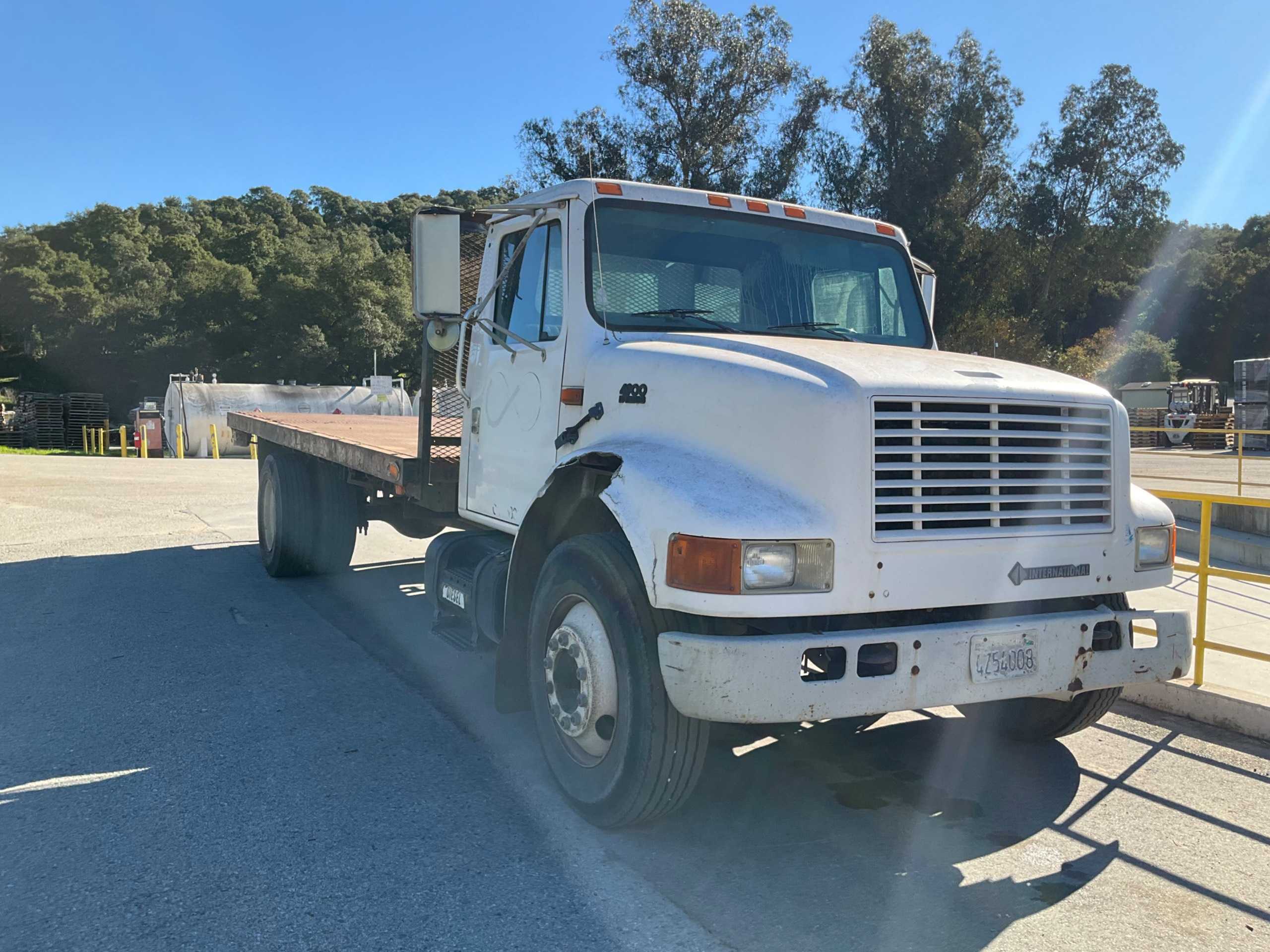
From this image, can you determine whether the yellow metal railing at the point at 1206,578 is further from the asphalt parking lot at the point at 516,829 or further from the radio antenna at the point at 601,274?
the radio antenna at the point at 601,274

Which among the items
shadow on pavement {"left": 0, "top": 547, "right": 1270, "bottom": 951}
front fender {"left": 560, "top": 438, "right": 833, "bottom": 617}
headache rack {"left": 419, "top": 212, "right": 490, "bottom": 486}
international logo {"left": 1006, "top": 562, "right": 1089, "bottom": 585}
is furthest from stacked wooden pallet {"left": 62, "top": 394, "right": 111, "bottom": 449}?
international logo {"left": 1006, "top": 562, "right": 1089, "bottom": 585}

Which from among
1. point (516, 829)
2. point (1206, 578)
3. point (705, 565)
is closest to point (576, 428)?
point (705, 565)

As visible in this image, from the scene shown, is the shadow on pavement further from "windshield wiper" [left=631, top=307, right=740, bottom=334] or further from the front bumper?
"windshield wiper" [left=631, top=307, right=740, bottom=334]

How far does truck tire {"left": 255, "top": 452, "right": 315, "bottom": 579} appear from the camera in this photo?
27.7 feet

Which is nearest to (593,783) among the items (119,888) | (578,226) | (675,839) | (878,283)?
(675,839)

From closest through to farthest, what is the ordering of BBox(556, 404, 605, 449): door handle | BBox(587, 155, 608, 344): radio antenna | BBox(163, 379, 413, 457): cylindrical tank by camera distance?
BBox(556, 404, 605, 449): door handle, BBox(587, 155, 608, 344): radio antenna, BBox(163, 379, 413, 457): cylindrical tank

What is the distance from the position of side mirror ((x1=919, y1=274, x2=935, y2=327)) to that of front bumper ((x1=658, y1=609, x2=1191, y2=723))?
6.64 ft

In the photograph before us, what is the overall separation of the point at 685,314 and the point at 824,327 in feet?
2.30

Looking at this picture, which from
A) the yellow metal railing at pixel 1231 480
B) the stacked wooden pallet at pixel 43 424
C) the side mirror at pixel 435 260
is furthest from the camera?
the stacked wooden pallet at pixel 43 424

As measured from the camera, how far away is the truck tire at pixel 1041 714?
4461 mm

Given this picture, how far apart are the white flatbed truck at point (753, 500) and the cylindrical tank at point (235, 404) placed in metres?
24.3

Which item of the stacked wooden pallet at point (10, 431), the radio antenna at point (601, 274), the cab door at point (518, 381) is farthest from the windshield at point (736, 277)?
the stacked wooden pallet at point (10, 431)

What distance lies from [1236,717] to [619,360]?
12.6 ft

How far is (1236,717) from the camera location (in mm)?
5141
